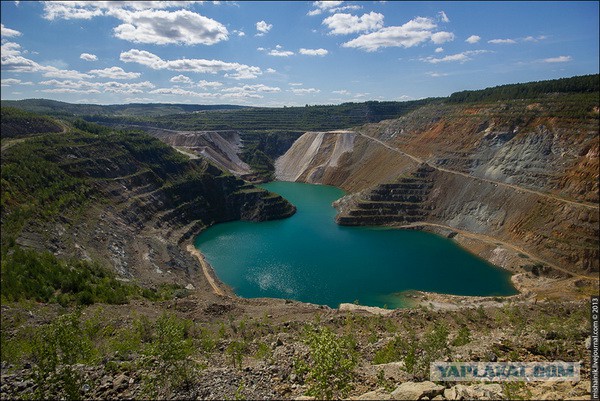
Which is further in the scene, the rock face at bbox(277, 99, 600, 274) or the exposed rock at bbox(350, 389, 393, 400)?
the rock face at bbox(277, 99, 600, 274)

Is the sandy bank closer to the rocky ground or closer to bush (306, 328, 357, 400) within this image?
the rocky ground

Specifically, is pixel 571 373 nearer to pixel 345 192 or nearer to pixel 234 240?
pixel 234 240

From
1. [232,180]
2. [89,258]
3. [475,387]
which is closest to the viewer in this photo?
[475,387]

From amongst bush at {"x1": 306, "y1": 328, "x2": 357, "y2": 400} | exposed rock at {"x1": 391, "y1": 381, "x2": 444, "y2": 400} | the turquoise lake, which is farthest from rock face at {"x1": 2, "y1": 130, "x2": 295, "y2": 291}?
exposed rock at {"x1": 391, "y1": 381, "x2": 444, "y2": 400}

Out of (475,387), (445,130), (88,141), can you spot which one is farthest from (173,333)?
(445,130)

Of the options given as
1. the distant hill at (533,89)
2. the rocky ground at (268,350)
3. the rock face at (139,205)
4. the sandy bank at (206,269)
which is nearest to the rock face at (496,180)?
the distant hill at (533,89)

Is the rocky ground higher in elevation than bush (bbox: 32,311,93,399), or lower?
lower

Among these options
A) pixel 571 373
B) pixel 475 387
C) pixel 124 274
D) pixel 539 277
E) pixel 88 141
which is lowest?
pixel 539 277
